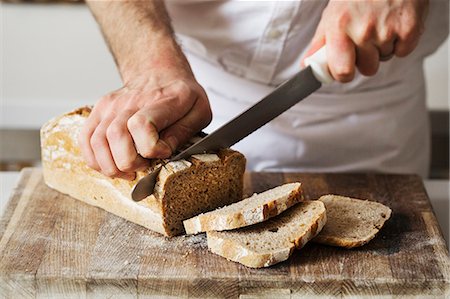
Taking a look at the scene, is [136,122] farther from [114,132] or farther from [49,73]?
[49,73]

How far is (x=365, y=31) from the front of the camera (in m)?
1.85

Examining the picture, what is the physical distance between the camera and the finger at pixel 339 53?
6.01ft

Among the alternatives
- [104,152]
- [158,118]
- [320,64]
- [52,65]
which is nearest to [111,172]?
[104,152]

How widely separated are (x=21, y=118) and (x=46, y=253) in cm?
183

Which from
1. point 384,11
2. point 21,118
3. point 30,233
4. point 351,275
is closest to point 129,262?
point 30,233

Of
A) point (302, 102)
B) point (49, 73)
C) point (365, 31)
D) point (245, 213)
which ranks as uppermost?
point (365, 31)

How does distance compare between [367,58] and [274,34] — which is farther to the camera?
[274,34]

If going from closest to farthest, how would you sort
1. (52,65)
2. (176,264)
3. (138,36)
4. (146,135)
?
1. (176,264)
2. (146,135)
3. (138,36)
4. (52,65)

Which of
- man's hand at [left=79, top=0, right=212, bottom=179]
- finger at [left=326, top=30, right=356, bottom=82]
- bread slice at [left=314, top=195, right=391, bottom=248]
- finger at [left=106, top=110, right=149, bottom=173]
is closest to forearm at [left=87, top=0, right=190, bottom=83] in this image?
man's hand at [left=79, top=0, right=212, bottom=179]

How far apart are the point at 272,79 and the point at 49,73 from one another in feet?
5.01

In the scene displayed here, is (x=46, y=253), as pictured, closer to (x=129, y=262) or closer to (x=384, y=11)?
(x=129, y=262)

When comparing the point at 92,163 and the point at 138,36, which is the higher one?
the point at 138,36

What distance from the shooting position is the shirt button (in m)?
2.15

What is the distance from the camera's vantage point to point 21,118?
11.4ft
